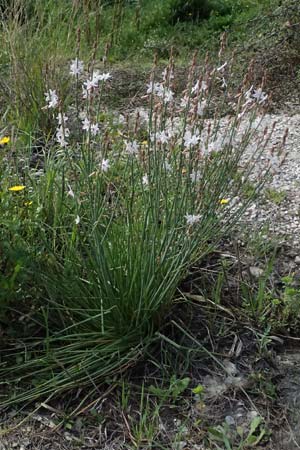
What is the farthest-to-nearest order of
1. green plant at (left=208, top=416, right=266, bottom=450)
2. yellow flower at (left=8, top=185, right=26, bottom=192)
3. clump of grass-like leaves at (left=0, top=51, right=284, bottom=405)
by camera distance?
yellow flower at (left=8, top=185, right=26, bottom=192)
clump of grass-like leaves at (left=0, top=51, right=284, bottom=405)
green plant at (left=208, top=416, right=266, bottom=450)

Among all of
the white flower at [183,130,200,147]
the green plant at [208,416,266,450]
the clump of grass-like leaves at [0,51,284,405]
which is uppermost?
the white flower at [183,130,200,147]

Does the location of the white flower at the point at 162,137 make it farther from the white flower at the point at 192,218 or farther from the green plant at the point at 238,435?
the green plant at the point at 238,435

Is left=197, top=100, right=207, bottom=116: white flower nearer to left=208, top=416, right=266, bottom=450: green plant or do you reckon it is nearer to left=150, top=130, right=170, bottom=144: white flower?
left=150, top=130, right=170, bottom=144: white flower

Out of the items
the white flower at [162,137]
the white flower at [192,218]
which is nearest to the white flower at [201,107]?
the white flower at [162,137]

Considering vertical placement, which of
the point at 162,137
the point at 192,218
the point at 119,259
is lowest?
the point at 119,259

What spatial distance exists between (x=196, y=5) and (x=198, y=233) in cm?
591

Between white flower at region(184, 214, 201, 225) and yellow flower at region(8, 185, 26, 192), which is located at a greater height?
white flower at region(184, 214, 201, 225)

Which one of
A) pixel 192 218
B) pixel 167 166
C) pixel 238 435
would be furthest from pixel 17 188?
pixel 238 435

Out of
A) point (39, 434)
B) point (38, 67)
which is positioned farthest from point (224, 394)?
point (38, 67)

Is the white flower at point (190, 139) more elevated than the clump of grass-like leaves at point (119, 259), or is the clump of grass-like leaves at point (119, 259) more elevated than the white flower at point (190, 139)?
the white flower at point (190, 139)

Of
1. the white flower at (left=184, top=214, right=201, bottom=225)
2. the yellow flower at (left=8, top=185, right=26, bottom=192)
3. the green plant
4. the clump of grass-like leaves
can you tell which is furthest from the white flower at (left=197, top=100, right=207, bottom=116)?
the green plant

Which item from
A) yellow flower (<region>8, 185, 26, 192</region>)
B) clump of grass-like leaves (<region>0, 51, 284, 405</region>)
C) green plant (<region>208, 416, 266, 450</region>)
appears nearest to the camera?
green plant (<region>208, 416, 266, 450</region>)

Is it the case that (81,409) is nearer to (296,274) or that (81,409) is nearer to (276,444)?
(276,444)

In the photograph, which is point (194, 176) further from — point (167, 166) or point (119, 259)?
point (119, 259)
